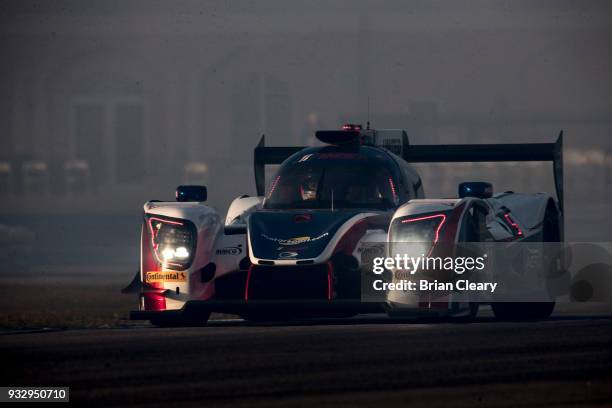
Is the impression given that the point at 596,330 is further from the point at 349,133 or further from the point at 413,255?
the point at 349,133

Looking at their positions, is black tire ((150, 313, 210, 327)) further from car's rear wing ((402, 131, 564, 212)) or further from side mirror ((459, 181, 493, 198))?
car's rear wing ((402, 131, 564, 212))

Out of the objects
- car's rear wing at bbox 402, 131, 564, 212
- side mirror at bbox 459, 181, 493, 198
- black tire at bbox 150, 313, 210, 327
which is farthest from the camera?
car's rear wing at bbox 402, 131, 564, 212

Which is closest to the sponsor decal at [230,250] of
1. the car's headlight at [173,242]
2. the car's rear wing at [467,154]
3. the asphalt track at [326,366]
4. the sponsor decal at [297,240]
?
the car's headlight at [173,242]

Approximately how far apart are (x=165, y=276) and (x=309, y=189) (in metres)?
2.03

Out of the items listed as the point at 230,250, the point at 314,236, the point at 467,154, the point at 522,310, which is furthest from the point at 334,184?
the point at 467,154

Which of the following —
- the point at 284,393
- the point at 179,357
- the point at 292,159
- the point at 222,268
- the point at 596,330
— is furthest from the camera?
the point at 292,159

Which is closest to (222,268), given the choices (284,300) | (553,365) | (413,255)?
(284,300)

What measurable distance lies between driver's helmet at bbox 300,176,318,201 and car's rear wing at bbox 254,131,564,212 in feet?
7.12

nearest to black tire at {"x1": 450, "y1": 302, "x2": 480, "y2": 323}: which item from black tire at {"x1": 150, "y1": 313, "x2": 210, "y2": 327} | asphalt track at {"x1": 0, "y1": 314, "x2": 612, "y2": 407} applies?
asphalt track at {"x1": 0, "y1": 314, "x2": 612, "y2": 407}

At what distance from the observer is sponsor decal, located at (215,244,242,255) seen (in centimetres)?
1352

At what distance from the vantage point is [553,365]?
948 centimetres

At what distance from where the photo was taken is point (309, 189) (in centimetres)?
1454

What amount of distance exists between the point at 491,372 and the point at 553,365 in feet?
1.92

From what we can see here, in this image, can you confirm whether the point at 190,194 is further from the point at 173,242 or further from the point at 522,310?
the point at 522,310
